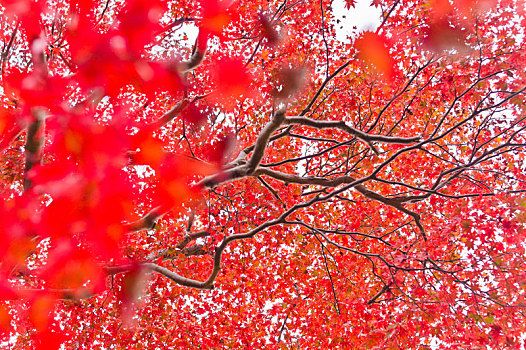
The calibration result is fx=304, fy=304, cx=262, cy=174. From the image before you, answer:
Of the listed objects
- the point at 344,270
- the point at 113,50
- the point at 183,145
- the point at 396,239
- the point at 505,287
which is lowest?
the point at 505,287

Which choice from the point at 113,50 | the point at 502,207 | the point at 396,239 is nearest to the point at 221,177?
the point at 113,50

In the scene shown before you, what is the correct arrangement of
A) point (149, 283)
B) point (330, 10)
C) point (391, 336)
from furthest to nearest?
point (149, 283)
point (330, 10)
point (391, 336)

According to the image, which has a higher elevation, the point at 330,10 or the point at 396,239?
the point at 330,10

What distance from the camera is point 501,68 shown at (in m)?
→ 5.93

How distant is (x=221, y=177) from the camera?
5793 millimetres

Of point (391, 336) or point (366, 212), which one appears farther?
point (366, 212)

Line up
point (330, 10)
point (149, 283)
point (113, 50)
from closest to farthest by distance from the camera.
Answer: point (113, 50) → point (330, 10) → point (149, 283)

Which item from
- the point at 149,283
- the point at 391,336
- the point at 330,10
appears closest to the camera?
the point at 391,336

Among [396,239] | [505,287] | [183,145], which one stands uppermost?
[183,145]

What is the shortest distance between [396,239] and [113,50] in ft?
31.4

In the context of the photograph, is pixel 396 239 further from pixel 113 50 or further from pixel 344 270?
pixel 113 50

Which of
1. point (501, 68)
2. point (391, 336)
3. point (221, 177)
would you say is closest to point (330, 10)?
point (501, 68)

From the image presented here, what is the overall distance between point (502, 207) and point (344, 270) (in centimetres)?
515

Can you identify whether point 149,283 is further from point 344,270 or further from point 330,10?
point 330,10
